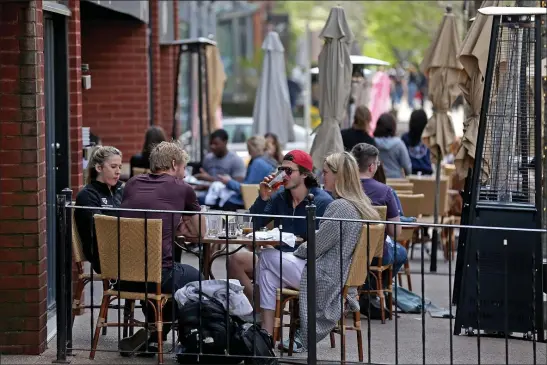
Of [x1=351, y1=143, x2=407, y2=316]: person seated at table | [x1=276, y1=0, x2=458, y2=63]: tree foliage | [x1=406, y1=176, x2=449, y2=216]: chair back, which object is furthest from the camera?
[x1=276, y1=0, x2=458, y2=63]: tree foliage

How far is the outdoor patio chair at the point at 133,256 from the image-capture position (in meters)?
7.89

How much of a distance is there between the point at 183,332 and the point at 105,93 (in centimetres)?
796

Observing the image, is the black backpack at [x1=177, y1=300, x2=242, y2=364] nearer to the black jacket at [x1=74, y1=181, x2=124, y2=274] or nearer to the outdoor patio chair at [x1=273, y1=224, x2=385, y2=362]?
the outdoor patio chair at [x1=273, y1=224, x2=385, y2=362]

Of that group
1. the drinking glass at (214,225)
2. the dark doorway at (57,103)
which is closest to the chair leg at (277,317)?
the drinking glass at (214,225)

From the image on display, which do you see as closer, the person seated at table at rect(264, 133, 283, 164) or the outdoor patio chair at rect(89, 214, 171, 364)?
the outdoor patio chair at rect(89, 214, 171, 364)

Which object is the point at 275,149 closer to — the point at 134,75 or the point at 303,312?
the point at 134,75

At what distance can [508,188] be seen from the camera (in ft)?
30.3

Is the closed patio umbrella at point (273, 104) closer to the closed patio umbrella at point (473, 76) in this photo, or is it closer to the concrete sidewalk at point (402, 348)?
the closed patio umbrella at point (473, 76)

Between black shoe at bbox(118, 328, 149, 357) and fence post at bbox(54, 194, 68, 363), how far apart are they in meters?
0.46

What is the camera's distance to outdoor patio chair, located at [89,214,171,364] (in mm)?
7891

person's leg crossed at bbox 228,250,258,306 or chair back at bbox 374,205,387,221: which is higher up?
chair back at bbox 374,205,387,221

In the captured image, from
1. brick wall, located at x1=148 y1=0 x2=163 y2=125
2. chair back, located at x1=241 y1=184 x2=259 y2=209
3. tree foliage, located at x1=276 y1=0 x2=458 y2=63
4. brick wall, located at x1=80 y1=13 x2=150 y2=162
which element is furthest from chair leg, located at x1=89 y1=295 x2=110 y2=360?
tree foliage, located at x1=276 y1=0 x2=458 y2=63

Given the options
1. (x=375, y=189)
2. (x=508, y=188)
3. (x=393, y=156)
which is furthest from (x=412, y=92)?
(x=508, y=188)

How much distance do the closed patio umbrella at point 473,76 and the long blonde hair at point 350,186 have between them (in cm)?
144
